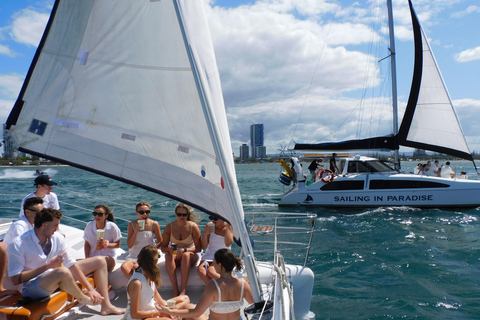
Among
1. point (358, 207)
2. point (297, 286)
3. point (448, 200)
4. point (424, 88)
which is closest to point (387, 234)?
point (358, 207)

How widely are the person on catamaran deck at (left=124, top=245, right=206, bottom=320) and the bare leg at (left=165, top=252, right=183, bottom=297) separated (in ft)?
2.79

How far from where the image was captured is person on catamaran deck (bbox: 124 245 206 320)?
11.3ft

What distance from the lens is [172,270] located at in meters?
4.59

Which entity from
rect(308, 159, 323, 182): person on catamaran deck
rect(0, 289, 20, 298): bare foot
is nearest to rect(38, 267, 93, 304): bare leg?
rect(0, 289, 20, 298): bare foot

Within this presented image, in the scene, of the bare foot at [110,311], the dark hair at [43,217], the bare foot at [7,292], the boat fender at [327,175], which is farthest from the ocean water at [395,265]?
the boat fender at [327,175]

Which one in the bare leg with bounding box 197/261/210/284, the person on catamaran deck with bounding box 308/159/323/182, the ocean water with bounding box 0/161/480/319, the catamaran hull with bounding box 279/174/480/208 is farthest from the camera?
the person on catamaran deck with bounding box 308/159/323/182

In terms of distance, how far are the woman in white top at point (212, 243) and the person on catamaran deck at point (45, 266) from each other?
1076 mm

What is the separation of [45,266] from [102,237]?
126cm

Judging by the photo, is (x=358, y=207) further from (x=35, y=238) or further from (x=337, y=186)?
(x=35, y=238)

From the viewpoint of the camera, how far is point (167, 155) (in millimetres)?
3400

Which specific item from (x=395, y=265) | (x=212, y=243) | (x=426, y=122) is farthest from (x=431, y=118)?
(x=212, y=243)

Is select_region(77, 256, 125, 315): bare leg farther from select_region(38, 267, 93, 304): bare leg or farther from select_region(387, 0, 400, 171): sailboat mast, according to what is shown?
select_region(387, 0, 400, 171): sailboat mast

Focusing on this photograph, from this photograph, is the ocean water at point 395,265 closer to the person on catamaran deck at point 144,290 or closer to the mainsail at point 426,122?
the person on catamaran deck at point 144,290

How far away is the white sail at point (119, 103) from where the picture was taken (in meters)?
3.30
